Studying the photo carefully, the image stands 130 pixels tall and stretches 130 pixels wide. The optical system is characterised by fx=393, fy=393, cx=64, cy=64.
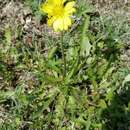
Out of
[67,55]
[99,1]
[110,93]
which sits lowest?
[110,93]

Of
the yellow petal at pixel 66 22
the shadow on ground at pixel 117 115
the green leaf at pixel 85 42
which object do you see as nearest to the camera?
the yellow petal at pixel 66 22

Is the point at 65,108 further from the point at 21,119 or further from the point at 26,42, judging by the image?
the point at 26,42

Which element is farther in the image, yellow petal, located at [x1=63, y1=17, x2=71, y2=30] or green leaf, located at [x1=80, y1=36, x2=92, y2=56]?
green leaf, located at [x1=80, y1=36, x2=92, y2=56]

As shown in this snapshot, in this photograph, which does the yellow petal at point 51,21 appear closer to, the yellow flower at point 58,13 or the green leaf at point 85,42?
the yellow flower at point 58,13

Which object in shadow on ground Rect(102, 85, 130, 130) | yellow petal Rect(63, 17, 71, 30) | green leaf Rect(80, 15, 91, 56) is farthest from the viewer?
green leaf Rect(80, 15, 91, 56)

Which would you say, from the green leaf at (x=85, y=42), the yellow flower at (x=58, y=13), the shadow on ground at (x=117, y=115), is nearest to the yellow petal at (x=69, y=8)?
the yellow flower at (x=58, y=13)

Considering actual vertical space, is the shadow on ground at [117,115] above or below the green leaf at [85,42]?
below

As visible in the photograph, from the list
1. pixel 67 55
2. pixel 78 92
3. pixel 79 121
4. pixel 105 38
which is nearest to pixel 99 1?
pixel 105 38

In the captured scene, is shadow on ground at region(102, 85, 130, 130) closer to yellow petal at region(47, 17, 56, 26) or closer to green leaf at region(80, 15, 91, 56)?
green leaf at region(80, 15, 91, 56)

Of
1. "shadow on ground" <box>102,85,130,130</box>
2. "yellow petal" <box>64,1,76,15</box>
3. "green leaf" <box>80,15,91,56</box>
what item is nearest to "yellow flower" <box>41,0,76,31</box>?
"yellow petal" <box>64,1,76,15</box>
